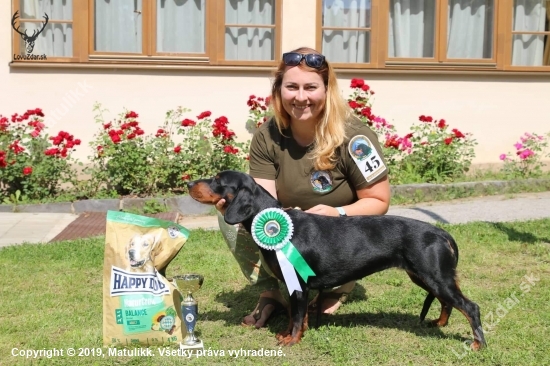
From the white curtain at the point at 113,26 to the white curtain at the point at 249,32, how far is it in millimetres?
1297

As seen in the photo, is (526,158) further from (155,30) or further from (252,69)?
(155,30)

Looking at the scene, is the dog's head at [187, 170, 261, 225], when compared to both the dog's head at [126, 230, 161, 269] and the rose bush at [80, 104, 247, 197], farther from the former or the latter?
the rose bush at [80, 104, 247, 197]

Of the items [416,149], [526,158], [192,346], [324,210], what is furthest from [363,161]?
[526,158]

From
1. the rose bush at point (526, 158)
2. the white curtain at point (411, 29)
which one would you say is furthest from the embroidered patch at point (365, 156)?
the white curtain at point (411, 29)

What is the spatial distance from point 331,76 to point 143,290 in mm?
1670

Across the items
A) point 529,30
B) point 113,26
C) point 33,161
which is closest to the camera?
point 33,161

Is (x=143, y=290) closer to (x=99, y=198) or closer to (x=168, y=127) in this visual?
(x=99, y=198)

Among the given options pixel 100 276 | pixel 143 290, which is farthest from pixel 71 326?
→ pixel 100 276

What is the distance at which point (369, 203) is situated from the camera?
175 inches

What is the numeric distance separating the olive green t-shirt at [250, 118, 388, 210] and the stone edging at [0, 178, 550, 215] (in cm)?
361

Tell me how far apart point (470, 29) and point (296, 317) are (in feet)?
25.2

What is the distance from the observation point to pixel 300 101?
4.35 metres

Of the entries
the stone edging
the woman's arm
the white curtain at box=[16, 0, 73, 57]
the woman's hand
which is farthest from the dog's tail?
the white curtain at box=[16, 0, 73, 57]

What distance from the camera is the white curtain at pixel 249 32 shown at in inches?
396
